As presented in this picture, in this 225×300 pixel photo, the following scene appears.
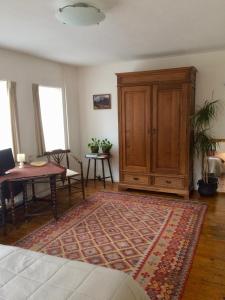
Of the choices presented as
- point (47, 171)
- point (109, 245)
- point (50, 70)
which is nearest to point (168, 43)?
point (50, 70)

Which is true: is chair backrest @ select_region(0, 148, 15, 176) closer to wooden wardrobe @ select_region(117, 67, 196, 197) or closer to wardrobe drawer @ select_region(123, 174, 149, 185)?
wooden wardrobe @ select_region(117, 67, 196, 197)

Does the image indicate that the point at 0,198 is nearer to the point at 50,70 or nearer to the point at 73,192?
the point at 73,192

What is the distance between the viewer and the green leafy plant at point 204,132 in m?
4.04

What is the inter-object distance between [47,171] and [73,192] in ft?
4.24

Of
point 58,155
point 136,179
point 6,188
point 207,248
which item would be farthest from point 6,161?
point 207,248

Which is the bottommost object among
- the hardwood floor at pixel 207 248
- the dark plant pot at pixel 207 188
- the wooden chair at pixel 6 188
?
the hardwood floor at pixel 207 248

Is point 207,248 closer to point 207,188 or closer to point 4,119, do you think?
point 207,188

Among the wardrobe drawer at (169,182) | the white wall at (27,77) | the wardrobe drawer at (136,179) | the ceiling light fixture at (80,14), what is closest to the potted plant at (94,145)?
the wardrobe drawer at (136,179)

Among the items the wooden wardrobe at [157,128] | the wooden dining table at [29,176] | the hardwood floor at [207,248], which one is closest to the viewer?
the hardwood floor at [207,248]

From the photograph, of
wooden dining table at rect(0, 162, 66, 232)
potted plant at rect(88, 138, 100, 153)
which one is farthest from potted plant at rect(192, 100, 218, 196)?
wooden dining table at rect(0, 162, 66, 232)

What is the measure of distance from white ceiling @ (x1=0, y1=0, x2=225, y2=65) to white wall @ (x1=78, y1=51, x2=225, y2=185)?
0.94 ft

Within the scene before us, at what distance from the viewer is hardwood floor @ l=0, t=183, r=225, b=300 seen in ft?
6.63

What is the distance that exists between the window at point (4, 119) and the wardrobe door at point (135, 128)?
1.88 meters

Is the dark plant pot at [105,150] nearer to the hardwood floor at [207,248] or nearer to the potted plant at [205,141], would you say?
the hardwood floor at [207,248]
